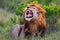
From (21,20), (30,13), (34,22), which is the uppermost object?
(30,13)

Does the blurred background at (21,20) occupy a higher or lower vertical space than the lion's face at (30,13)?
lower

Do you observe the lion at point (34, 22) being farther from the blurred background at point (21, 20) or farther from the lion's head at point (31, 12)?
the blurred background at point (21, 20)

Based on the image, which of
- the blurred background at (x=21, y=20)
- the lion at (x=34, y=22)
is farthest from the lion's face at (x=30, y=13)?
the blurred background at (x=21, y=20)

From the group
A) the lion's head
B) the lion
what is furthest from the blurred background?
the lion's head

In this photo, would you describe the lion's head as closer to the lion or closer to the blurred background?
the lion

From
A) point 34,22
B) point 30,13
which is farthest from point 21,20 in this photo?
point 30,13

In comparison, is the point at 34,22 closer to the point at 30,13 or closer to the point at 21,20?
the point at 30,13

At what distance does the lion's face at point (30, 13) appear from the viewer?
8.37 meters

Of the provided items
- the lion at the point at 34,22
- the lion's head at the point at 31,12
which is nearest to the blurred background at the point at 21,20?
the lion at the point at 34,22

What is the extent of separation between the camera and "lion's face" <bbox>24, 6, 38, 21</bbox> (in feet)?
27.5

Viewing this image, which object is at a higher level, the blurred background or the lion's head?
the lion's head

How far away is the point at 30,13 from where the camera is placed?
842 cm

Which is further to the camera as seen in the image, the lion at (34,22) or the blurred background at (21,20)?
the blurred background at (21,20)

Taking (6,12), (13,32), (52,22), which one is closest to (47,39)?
(13,32)
